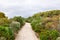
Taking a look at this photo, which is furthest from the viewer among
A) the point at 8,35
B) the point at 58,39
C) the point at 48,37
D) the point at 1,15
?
the point at 1,15

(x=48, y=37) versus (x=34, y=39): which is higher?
(x=48, y=37)

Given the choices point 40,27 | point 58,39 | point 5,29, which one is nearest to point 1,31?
point 5,29

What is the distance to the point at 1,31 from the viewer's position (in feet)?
61.8

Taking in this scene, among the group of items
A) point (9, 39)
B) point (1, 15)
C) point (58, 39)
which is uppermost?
point (58, 39)

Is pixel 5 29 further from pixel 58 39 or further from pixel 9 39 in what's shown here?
pixel 58 39

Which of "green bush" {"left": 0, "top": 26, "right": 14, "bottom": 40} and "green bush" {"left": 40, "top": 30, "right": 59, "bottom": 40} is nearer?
"green bush" {"left": 40, "top": 30, "right": 59, "bottom": 40}

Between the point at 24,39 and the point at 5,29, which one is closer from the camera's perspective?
the point at 5,29

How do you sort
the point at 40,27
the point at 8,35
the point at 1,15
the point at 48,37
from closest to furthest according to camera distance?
the point at 48,37, the point at 8,35, the point at 40,27, the point at 1,15

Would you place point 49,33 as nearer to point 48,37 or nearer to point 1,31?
point 48,37

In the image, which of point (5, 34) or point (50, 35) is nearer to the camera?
point (50, 35)

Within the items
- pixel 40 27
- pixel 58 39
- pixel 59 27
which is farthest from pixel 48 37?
pixel 40 27

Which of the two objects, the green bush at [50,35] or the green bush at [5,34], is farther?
the green bush at [5,34]

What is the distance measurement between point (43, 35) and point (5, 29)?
143 inches

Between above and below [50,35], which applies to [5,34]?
below
